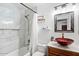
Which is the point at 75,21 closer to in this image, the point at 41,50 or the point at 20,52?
the point at 41,50

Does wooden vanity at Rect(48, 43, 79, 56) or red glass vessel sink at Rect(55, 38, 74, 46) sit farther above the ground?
red glass vessel sink at Rect(55, 38, 74, 46)

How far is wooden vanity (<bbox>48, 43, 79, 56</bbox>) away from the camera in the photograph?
1.01 metres

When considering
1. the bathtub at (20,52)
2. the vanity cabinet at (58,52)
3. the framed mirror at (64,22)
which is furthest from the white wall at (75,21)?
the bathtub at (20,52)

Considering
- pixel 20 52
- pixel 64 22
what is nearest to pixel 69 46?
pixel 64 22

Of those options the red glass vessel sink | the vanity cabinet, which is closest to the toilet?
the vanity cabinet

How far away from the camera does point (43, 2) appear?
112 cm

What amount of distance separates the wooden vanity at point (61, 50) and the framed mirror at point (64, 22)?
0.64 ft

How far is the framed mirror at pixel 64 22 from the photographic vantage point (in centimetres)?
105

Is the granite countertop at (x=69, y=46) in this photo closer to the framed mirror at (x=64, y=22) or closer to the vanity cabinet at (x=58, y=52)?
the vanity cabinet at (x=58, y=52)

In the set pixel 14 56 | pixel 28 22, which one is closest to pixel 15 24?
pixel 28 22

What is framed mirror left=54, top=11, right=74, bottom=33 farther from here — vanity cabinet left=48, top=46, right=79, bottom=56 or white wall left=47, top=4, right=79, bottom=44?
vanity cabinet left=48, top=46, right=79, bottom=56

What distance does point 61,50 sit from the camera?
1060mm

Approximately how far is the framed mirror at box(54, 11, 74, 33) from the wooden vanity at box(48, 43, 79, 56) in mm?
194

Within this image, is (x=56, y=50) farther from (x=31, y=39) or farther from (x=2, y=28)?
(x=2, y=28)
